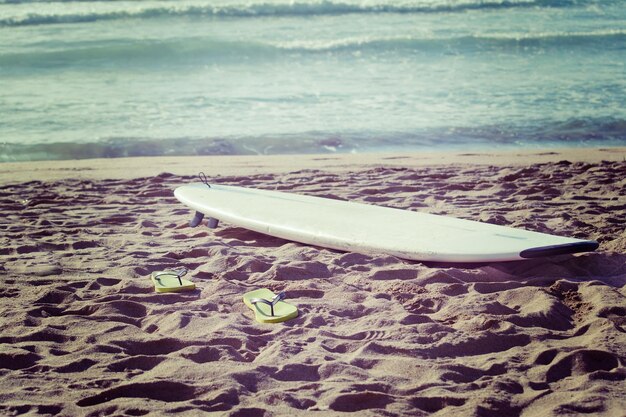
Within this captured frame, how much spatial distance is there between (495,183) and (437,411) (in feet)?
12.2

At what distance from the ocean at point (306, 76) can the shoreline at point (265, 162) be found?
413 mm

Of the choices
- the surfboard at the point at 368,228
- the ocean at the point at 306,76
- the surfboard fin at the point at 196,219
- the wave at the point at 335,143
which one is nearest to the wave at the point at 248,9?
the ocean at the point at 306,76

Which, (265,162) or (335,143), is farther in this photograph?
(335,143)

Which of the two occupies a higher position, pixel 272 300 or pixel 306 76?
pixel 306 76

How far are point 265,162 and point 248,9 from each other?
11993 millimetres

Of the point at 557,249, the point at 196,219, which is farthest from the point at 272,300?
the point at 196,219

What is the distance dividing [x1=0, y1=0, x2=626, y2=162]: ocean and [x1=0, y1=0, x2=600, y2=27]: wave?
0.04 metres

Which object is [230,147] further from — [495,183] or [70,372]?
[70,372]

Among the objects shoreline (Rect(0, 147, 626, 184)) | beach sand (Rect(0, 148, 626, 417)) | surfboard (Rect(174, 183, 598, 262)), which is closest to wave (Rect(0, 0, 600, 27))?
shoreline (Rect(0, 147, 626, 184))

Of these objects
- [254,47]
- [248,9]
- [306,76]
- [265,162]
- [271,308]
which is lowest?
[265,162]

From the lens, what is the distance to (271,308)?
316cm

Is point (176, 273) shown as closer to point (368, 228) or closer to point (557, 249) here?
point (368, 228)

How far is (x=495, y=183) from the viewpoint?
5.82 meters

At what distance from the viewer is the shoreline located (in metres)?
6.81
